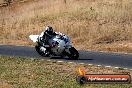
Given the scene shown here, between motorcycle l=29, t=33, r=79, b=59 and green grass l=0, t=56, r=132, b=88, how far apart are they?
102 cm

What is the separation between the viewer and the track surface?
78.6 feet

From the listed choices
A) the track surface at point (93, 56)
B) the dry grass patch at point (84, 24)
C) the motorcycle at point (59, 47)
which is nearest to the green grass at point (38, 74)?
the motorcycle at point (59, 47)

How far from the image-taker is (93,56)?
26250 millimetres

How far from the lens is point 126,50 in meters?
28.4

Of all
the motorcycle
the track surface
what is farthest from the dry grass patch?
the motorcycle

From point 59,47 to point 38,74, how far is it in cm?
443

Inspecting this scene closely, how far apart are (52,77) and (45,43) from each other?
5.81 meters

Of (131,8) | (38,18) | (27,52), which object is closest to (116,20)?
(131,8)

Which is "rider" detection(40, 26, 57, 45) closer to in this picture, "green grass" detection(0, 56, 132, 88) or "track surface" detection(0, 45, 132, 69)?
"track surface" detection(0, 45, 132, 69)

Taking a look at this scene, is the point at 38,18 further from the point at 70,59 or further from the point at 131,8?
the point at 70,59

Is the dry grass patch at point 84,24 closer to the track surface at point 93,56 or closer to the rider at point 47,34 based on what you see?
the track surface at point 93,56

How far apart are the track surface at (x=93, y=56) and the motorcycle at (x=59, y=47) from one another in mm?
406

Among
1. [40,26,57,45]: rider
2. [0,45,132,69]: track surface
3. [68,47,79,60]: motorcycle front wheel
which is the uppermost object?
[40,26,57,45]: rider

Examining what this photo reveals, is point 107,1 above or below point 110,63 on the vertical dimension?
above
